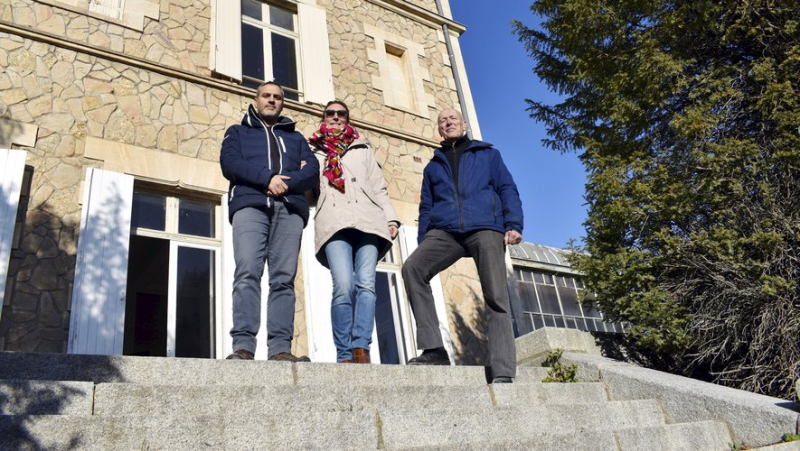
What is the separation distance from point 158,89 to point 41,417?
191 inches

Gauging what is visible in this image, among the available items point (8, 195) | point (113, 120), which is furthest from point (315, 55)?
point (8, 195)

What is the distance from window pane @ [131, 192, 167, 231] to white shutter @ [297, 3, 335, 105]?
7.59 feet

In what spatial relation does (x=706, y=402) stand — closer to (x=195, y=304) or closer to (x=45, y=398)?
(x=45, y=398)

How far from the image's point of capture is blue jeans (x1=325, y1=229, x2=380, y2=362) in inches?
145

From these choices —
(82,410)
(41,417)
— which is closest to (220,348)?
(82,410)

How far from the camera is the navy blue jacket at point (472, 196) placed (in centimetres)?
388

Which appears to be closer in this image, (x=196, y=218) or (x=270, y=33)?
(x=196, y=218)

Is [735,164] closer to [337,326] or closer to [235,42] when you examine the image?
[337,326]

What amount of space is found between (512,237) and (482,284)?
36cm

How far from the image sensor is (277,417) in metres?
2.16

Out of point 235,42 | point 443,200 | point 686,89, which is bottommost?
point 443,200

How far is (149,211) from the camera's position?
217 inches

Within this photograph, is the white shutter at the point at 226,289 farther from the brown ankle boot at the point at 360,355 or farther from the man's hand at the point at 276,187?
the brown ankle boot at the point at 360,355

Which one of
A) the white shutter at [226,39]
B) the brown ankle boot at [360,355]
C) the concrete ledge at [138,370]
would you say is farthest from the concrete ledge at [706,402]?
the white shutter at [226,39]
